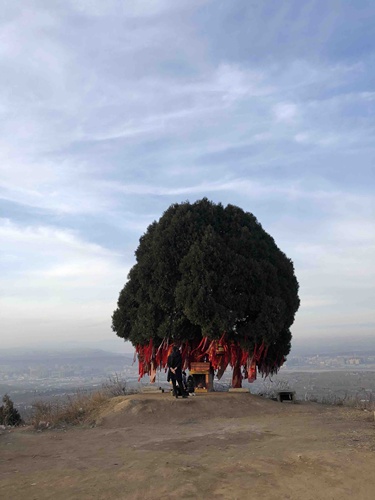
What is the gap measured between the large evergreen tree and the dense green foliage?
1.4 inches

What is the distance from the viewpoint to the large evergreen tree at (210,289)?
16672 millimetres

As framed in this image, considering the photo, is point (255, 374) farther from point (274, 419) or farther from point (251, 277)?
point (274, 419)

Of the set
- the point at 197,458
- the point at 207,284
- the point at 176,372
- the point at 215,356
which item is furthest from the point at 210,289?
the point at 197,458

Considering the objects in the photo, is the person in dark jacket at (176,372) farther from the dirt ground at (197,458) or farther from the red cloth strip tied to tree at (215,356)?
the dirt ground at (197,458)

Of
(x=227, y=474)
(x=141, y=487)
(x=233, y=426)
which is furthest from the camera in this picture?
(x=233, y=426)

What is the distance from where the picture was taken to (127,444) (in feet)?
29.9

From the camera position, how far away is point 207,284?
1656 cm

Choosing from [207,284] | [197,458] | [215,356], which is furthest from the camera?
[215,356]

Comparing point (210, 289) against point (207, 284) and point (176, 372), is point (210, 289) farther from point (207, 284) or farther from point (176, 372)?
point (176, 372)

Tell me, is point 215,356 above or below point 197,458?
above

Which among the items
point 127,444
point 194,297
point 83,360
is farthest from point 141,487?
point 83,360

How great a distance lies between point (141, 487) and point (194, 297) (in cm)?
1055

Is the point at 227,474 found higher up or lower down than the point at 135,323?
lower down

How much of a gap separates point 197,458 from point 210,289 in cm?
946
